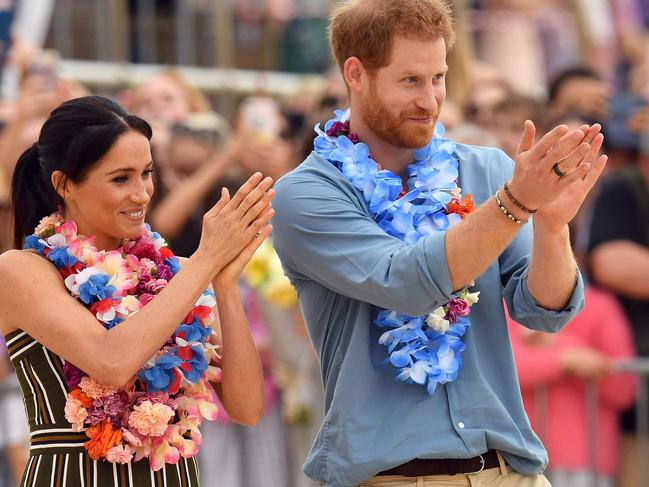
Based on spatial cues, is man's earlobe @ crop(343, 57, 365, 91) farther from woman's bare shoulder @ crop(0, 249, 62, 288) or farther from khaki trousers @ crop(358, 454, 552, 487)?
khaki trousers @ crop(358, 454, 552, 487)

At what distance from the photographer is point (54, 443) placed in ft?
13.5

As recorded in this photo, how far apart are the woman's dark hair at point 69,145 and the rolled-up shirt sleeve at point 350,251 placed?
55 centimetres

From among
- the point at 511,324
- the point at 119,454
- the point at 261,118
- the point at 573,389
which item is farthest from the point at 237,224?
the point at 261,118

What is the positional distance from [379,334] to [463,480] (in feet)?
1.67

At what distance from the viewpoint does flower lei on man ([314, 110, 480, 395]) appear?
4.09 metres

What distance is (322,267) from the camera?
4105 mm

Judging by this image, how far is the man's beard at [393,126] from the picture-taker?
4172 millimetres

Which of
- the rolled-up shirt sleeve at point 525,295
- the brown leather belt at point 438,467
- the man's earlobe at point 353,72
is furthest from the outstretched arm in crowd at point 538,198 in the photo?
the man's earlobe at point 353,72

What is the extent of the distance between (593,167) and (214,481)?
3.97 metres

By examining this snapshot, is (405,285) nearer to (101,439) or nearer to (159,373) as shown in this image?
(159,373)

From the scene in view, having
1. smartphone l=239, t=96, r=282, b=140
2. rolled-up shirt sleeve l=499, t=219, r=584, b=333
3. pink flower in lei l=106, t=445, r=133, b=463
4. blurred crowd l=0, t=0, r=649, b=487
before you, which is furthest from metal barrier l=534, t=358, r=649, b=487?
pink flower in lei l=106, t=445, r=133, b=463

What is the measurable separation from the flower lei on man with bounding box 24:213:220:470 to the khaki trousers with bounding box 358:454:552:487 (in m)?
0.60

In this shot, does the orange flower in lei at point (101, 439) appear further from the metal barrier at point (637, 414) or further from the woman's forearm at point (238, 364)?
the metal barrier at point (637, 414)

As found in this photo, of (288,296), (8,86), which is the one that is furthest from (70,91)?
(288,296)
